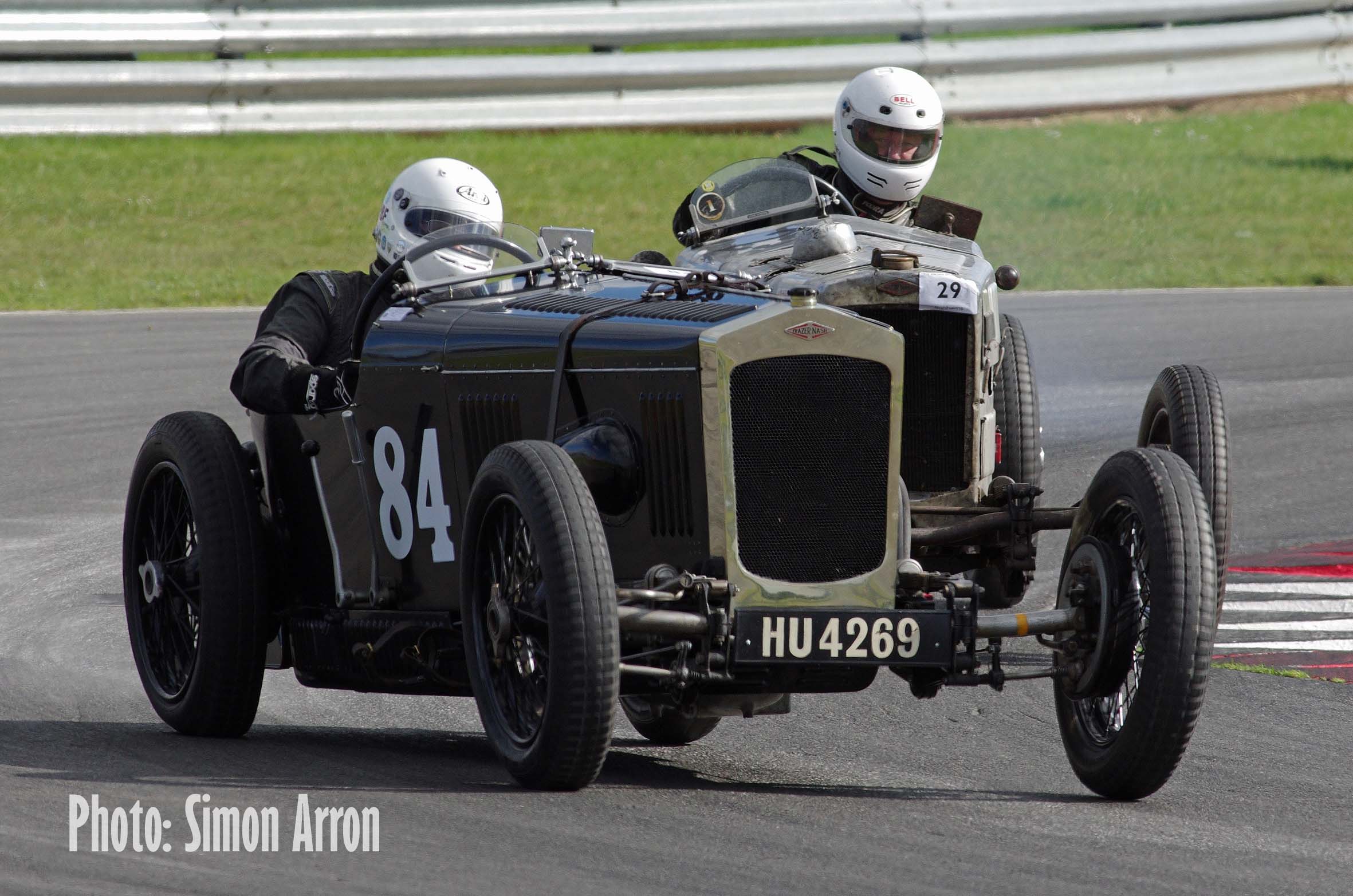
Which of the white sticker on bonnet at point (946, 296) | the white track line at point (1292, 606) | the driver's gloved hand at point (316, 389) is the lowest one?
the white track line at point (1292, 606)

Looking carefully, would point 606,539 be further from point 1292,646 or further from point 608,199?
point 608,199

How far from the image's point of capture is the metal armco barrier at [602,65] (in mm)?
17469

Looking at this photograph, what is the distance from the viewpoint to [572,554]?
15.9 ft

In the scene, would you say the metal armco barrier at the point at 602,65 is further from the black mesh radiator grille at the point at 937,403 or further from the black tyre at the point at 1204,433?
the black tyre at the point at 1204,433

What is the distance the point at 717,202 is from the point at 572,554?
474 cm

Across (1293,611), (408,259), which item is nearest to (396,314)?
(408,259)

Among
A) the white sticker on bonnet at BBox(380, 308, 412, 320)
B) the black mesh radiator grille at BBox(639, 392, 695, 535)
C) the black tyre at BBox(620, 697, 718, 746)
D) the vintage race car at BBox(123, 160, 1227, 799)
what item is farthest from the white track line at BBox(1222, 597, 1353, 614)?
the white sticker on bonnet at BBox(380, 308, 412, 320)

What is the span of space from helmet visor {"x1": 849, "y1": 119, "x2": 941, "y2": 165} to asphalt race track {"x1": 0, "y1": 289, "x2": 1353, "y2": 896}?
1961 millimetres

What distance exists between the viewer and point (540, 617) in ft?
16.6

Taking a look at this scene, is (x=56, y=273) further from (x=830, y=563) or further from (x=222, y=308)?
(x=830, y=563)

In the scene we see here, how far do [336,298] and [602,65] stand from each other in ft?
40.9

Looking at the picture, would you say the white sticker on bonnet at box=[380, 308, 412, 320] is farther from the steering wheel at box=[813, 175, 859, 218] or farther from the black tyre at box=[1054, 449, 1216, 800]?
the steering wheel at box=[813, 175, 859, 218]

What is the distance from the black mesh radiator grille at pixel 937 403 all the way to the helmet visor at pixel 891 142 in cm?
209

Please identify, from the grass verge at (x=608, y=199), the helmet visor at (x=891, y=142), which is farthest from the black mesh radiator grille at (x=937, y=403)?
the grass verge at (x=608, y=199)
